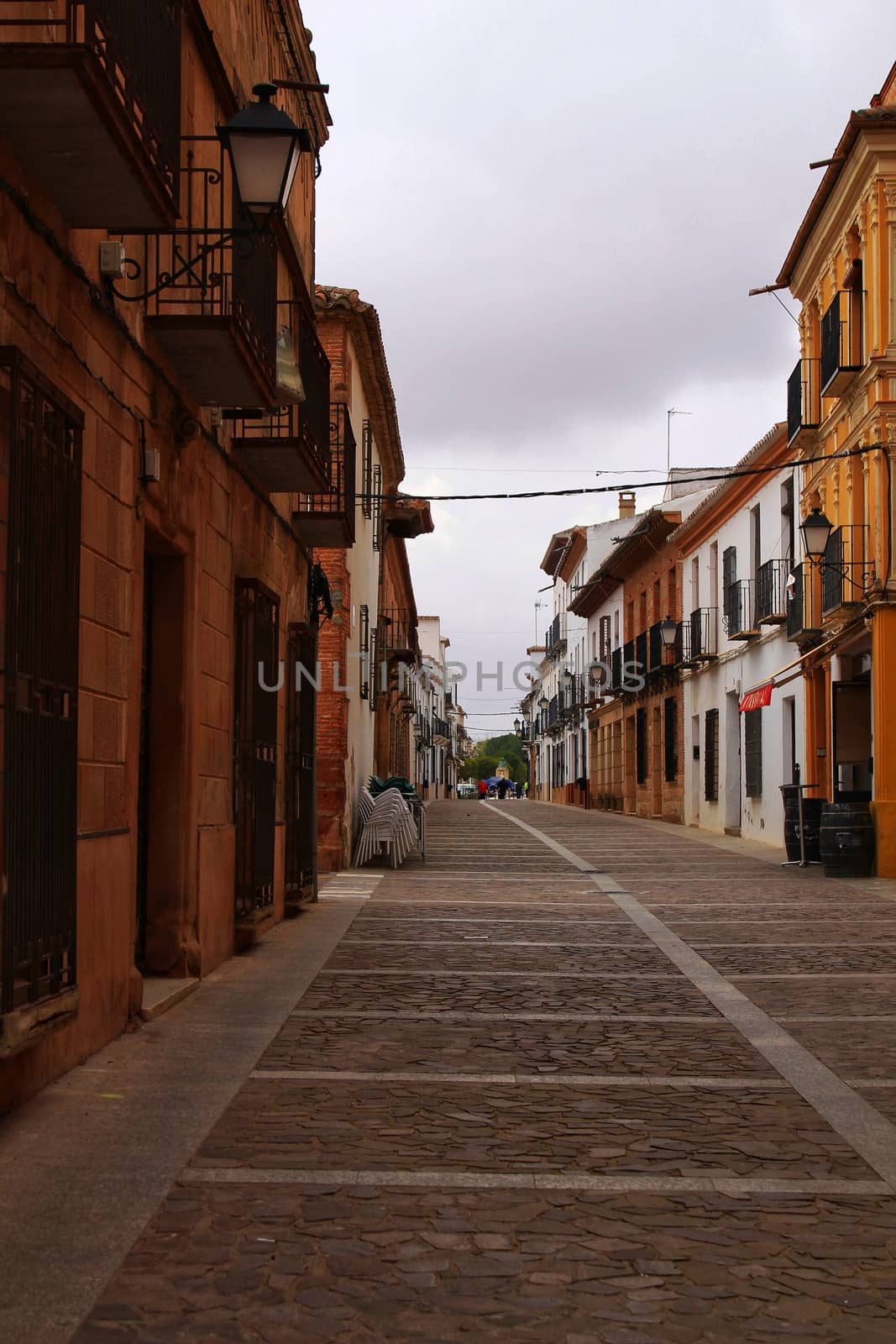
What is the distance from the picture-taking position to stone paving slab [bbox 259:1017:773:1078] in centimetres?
630

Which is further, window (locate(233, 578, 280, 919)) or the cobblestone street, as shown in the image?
window (locate(233, 578, 280, 919))

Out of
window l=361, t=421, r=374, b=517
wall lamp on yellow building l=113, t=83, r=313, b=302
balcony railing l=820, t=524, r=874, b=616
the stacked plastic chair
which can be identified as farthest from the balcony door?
wall lamp on yellow building l=113, t=83, r=313, b=302

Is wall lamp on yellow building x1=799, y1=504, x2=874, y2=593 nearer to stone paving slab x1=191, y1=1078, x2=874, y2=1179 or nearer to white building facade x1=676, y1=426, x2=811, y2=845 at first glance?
white building facade x1=676, y1=426, x2=811, y2=845

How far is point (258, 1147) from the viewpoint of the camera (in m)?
4.94

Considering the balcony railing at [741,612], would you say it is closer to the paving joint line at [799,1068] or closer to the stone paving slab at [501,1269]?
the paving joint line at [799,1068]

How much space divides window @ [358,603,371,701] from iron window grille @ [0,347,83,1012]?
14.8 metres

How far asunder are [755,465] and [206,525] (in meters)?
16.8

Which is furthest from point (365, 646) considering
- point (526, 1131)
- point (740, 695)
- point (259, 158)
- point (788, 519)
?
point (526, 1131)

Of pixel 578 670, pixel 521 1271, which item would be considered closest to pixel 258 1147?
pixel 521 1271

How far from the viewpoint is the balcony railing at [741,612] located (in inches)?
957

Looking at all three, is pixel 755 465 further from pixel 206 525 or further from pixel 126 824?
pixel 126 824

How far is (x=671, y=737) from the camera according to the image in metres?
33.2

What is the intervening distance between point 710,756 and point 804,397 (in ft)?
31.6

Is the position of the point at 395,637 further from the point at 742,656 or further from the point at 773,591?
the point at 773,591
